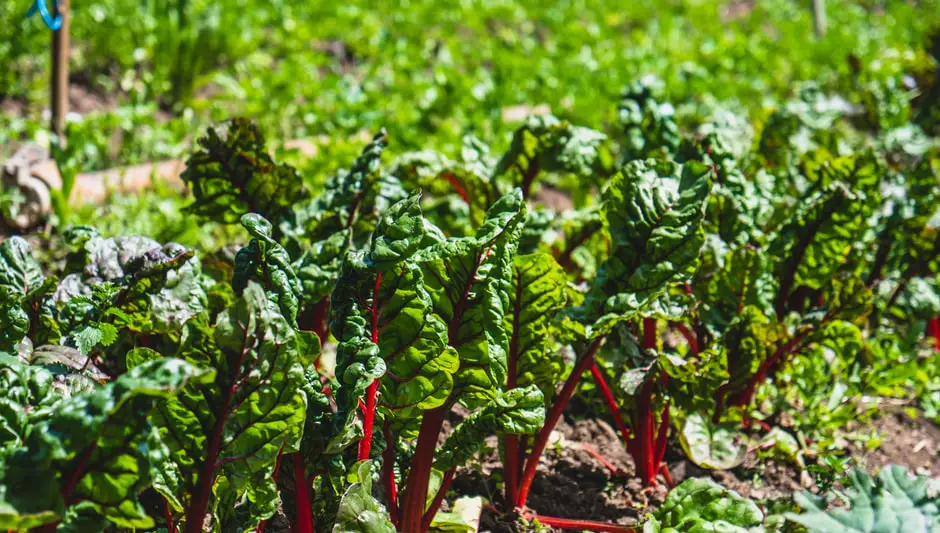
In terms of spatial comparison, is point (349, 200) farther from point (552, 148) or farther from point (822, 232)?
point (822, 232)

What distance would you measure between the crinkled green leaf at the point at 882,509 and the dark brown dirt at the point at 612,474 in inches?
34.7

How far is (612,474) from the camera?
2.41 metres

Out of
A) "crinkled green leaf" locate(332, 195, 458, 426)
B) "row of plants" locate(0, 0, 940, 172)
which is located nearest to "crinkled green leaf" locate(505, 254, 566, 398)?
"crinkled green leaf" locate(332, 195, 458, 426)

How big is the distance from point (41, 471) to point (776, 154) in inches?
112

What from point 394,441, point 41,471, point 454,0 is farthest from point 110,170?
point 454,0

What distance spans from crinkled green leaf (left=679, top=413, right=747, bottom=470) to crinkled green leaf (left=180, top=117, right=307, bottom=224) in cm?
121

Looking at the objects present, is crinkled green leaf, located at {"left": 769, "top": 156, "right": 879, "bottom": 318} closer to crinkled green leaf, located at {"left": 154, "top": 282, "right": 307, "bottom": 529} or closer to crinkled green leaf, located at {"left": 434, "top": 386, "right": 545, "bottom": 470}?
crinkled green leaf, located at {"left": 434, "top": 386, "right": 545, "bottom": 470}

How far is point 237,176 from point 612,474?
50.7 inches

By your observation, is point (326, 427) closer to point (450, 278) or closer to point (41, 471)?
point (450, 278)

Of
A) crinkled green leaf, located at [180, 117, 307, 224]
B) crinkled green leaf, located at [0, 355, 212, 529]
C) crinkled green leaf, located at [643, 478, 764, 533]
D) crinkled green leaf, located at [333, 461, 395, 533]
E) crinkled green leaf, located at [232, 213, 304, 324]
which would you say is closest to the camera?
crinkled green leaf, located at [0, 355, 212, 529]

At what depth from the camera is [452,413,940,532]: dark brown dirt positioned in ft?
7.32

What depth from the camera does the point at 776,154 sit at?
338 cm

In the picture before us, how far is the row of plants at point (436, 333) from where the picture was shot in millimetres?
1453

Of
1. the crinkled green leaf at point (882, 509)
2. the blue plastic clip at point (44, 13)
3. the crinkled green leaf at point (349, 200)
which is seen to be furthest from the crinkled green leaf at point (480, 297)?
the blue plastic clip at point (44, 13)
